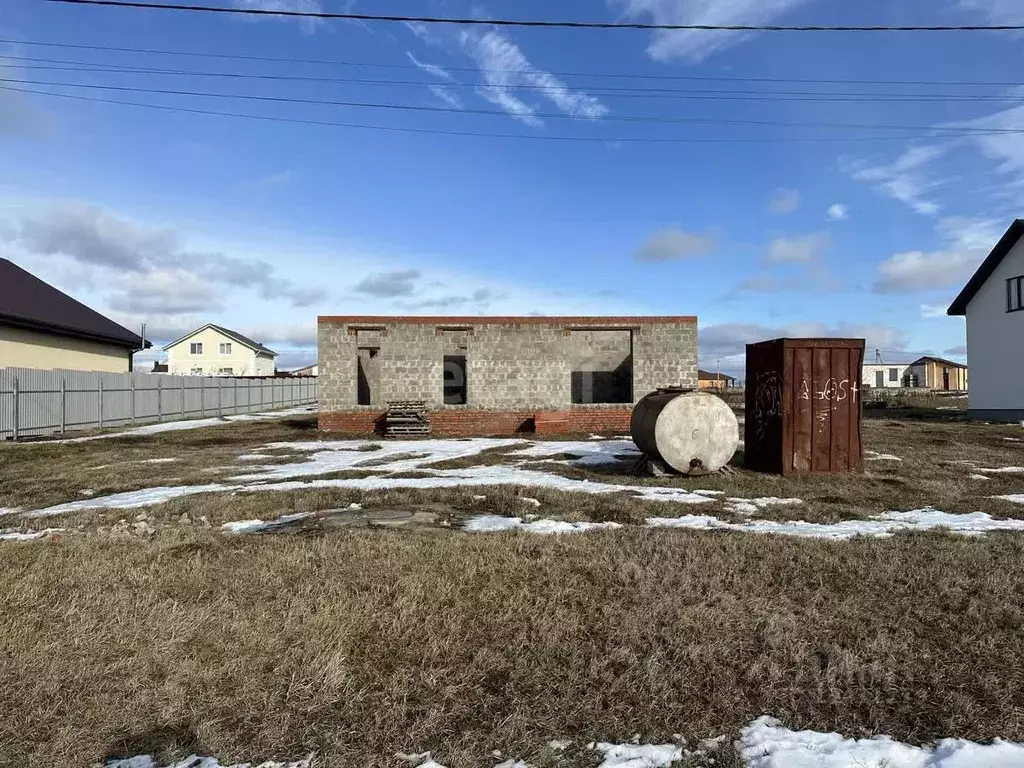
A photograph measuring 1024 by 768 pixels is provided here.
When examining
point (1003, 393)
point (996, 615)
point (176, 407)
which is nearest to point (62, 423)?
point (176, 407)

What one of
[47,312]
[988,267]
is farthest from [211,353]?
[988,267]

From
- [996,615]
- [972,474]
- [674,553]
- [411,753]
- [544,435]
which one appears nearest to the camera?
[411,753]

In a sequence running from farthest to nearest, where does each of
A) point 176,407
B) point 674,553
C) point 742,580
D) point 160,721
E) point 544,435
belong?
point 176,407
point 544,435
point 674,553
point 742,580
point 160,721

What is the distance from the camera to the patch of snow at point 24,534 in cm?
636

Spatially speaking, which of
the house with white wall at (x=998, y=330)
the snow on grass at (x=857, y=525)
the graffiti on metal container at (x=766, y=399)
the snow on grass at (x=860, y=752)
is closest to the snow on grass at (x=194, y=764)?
the snow on grass at (x=860, y=752)

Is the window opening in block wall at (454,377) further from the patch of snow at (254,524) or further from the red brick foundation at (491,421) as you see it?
the patch of snow at (254,524)

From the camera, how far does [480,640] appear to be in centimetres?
389

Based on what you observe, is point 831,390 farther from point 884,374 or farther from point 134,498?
point 884,374

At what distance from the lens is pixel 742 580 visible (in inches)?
193

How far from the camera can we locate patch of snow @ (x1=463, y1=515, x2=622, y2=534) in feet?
21.7

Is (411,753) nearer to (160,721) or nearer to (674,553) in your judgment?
(160,721)

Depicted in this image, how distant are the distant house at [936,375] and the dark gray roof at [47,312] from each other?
211 ft

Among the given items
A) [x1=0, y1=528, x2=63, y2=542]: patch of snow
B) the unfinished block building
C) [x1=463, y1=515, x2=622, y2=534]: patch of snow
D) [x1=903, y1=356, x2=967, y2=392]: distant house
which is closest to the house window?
the unfinished block building

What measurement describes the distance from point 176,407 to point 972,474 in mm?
27600
